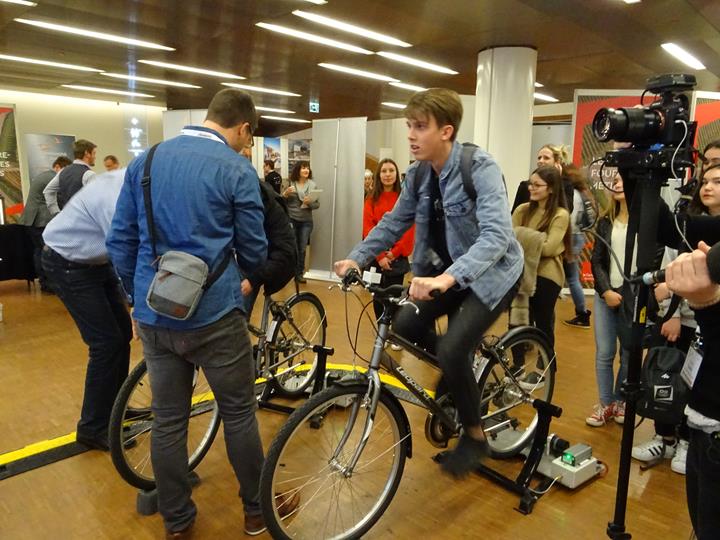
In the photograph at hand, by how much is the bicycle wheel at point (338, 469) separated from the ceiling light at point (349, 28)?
5.20m

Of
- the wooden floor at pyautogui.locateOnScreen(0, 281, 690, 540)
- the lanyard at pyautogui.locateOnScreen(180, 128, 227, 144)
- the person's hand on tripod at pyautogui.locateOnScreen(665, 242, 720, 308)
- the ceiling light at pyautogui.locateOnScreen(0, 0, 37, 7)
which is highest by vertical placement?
the ceiling light at pyautogui.locateOnScreen(0, 0, 37, 7)

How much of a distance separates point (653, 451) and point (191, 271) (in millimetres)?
2450

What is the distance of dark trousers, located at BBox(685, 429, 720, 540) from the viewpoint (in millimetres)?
1131

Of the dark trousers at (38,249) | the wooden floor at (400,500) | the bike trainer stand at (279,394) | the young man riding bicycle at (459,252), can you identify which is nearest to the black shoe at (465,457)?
the young man riding bicycle at (459,252)

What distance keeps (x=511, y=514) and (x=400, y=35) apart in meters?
6.35

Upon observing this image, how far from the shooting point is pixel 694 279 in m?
1.00

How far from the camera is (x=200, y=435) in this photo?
9.14 ft

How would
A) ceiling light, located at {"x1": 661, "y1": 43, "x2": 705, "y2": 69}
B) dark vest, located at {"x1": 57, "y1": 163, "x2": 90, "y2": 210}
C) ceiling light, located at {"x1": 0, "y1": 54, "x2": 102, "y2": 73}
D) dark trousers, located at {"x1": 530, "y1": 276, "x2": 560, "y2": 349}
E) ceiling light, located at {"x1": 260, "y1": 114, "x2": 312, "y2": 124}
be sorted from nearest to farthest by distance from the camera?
dark trousers, located at {"x1": 530, "y1": 276, "x2": 560, "y2": 349} < dark vest, located at {"x1": 57, "y1": 163, "x2": 90, "y2": 210} < ceiling light, located at {"x1": 661, "y1": 43, "x2": 705, "y2": 69} < ceiling light, located at {"x1": 0, "y1": 54, "x2": 102, "y2": 73} < ceiling light, located at {"x1": 260, "y1": 114, "x2": 312, "y2": 124}

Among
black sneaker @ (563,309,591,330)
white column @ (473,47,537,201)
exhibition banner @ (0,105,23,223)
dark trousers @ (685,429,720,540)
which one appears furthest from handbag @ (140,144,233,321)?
exhibition banner @ (0,105,23,223)

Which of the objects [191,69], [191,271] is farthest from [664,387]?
[191,69]

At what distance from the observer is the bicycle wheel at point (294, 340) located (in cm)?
310

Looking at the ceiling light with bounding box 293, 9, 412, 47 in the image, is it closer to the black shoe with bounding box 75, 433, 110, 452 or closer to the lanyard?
the lanyard

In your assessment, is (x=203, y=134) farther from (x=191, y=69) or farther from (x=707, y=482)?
(x=191, y=69)

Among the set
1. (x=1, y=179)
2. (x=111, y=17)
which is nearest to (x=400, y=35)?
(x=111, y=17)
